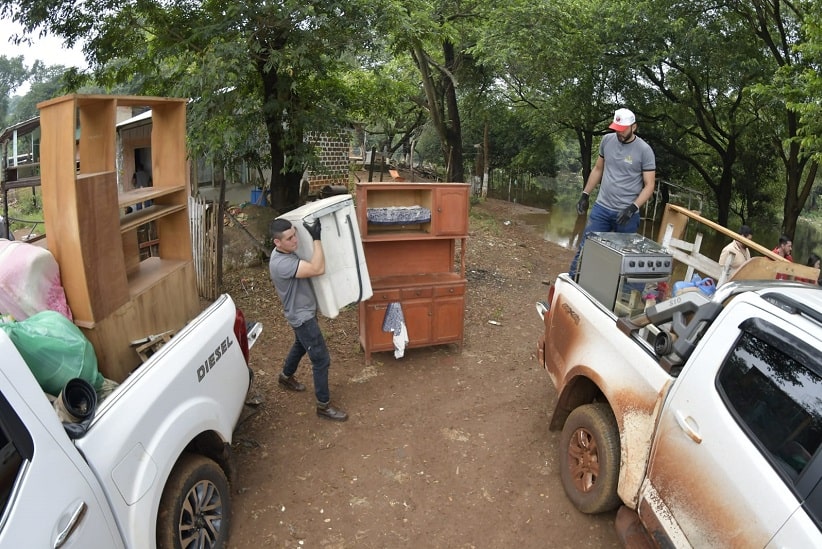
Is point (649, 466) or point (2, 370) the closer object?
point (2, 370)

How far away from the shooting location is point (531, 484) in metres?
3.91

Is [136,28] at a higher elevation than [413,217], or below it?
higher

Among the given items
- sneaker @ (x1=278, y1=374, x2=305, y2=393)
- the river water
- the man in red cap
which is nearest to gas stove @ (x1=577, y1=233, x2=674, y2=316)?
the man in red cap

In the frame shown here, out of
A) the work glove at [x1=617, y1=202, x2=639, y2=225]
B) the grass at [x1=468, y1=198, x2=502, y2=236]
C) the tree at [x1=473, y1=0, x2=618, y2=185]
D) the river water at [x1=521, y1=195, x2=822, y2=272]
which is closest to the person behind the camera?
the work glove at [x1=617, y1=202, x2=639, y2=225]

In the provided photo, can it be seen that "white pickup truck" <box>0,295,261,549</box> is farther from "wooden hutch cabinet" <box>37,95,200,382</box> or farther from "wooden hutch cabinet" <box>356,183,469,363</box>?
"wooden hutch cabinet" <box>356,183,469,363</box>

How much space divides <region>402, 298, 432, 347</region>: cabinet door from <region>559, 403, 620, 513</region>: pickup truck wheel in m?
2.19

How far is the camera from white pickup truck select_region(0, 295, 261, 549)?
73.3 inches

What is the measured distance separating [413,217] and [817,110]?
6.63 meters

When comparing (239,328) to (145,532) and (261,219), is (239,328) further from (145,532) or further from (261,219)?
(261,219)

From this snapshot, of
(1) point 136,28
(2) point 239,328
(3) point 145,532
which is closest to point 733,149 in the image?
(1) point 136,28

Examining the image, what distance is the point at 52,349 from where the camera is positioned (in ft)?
7.94

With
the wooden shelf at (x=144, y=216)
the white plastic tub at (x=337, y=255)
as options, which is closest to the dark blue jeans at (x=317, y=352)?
the white plastic tub at (x=337, y=255)

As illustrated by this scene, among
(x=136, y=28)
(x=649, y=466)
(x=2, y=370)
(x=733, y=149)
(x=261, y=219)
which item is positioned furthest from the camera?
(x=733, y=149)

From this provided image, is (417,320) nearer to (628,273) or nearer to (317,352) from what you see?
(317,352)
